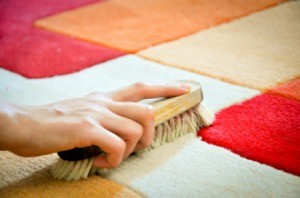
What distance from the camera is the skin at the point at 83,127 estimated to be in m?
0.56

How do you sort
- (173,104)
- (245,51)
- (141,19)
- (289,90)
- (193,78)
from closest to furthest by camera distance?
(173,104) < (289,90) < (193,78) < (245,51) < (141,19)

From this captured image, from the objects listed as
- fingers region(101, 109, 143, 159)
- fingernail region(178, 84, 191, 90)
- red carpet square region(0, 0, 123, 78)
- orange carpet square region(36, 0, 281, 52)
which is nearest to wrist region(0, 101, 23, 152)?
fingers region(101, 109, 143, 159)

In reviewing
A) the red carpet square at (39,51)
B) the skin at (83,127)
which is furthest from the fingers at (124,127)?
the red carpet square at (39,51)

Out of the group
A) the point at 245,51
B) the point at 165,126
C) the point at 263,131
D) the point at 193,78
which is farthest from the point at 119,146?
the point at 245,51

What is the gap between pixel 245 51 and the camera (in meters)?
1.08

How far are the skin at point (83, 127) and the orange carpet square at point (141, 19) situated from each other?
1.84ft

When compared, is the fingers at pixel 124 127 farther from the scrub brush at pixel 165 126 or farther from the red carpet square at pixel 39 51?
the red carpet square at pixel 39 51

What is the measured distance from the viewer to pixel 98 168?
0.60m

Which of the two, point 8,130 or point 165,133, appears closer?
point 8,130

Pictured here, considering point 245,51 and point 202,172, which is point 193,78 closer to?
point 245,51

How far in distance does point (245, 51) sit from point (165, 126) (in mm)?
502

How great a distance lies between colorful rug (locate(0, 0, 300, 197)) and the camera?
0.58 metres

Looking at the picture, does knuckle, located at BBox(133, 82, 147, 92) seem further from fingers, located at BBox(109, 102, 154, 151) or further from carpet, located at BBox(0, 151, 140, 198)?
carpet, located at BBox(0, 151, 140, 198)

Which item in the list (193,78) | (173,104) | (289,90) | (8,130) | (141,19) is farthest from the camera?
(141,19)
